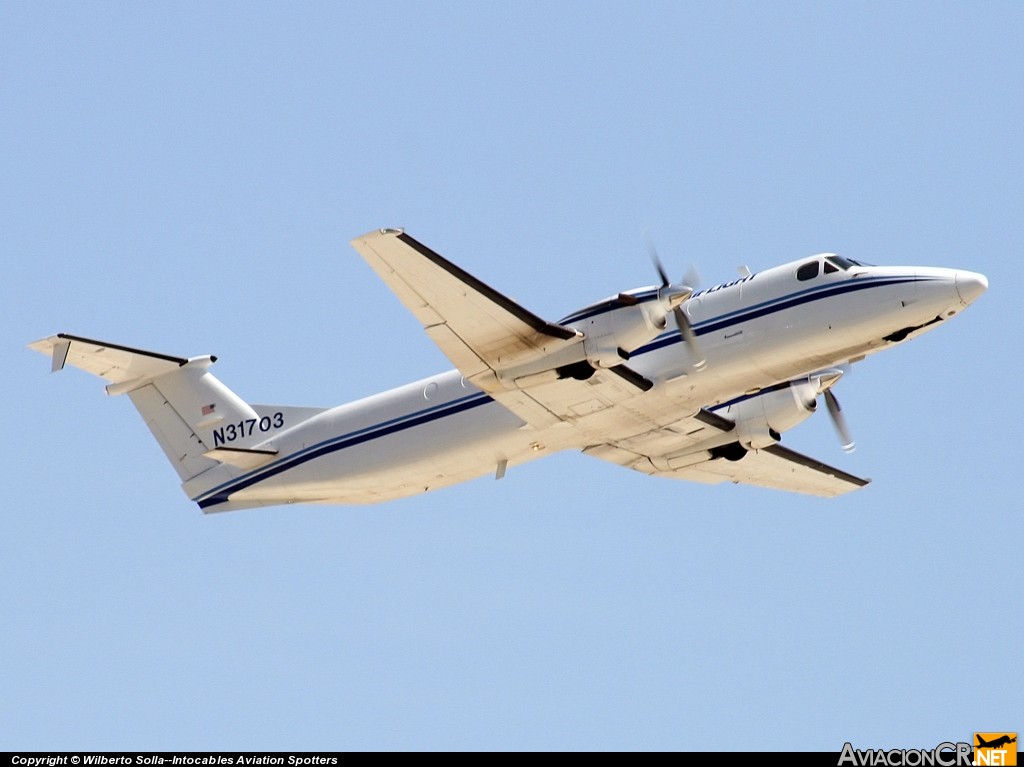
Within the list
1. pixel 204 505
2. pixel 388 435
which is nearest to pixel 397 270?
pixel 388 435

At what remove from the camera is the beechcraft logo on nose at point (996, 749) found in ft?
64.3

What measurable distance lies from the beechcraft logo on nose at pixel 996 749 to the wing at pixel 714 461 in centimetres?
880

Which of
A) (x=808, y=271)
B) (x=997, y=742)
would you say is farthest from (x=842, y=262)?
(x=997, y=742)

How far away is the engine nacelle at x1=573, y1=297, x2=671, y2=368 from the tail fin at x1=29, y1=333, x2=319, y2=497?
7.37 m

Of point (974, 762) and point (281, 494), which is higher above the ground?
point (281, 494)

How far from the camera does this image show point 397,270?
21328 mm

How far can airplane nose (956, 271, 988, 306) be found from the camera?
23516mm

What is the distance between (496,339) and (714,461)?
24.6 ft

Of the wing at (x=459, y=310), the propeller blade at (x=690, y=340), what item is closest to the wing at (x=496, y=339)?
the wing at (x=459, y=310)

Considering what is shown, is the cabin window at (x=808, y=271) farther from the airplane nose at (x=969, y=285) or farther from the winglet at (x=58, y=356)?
the winglet at (x=58, y=356)

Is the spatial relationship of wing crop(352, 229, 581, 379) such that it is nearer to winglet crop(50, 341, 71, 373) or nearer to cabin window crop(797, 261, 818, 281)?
cabin window crop(797, 261, 818, 281)

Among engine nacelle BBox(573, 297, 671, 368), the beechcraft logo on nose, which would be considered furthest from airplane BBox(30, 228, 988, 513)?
the beechcraft logo on nose

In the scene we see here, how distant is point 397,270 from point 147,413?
35.1 feet

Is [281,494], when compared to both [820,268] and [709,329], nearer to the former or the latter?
[709,329]
